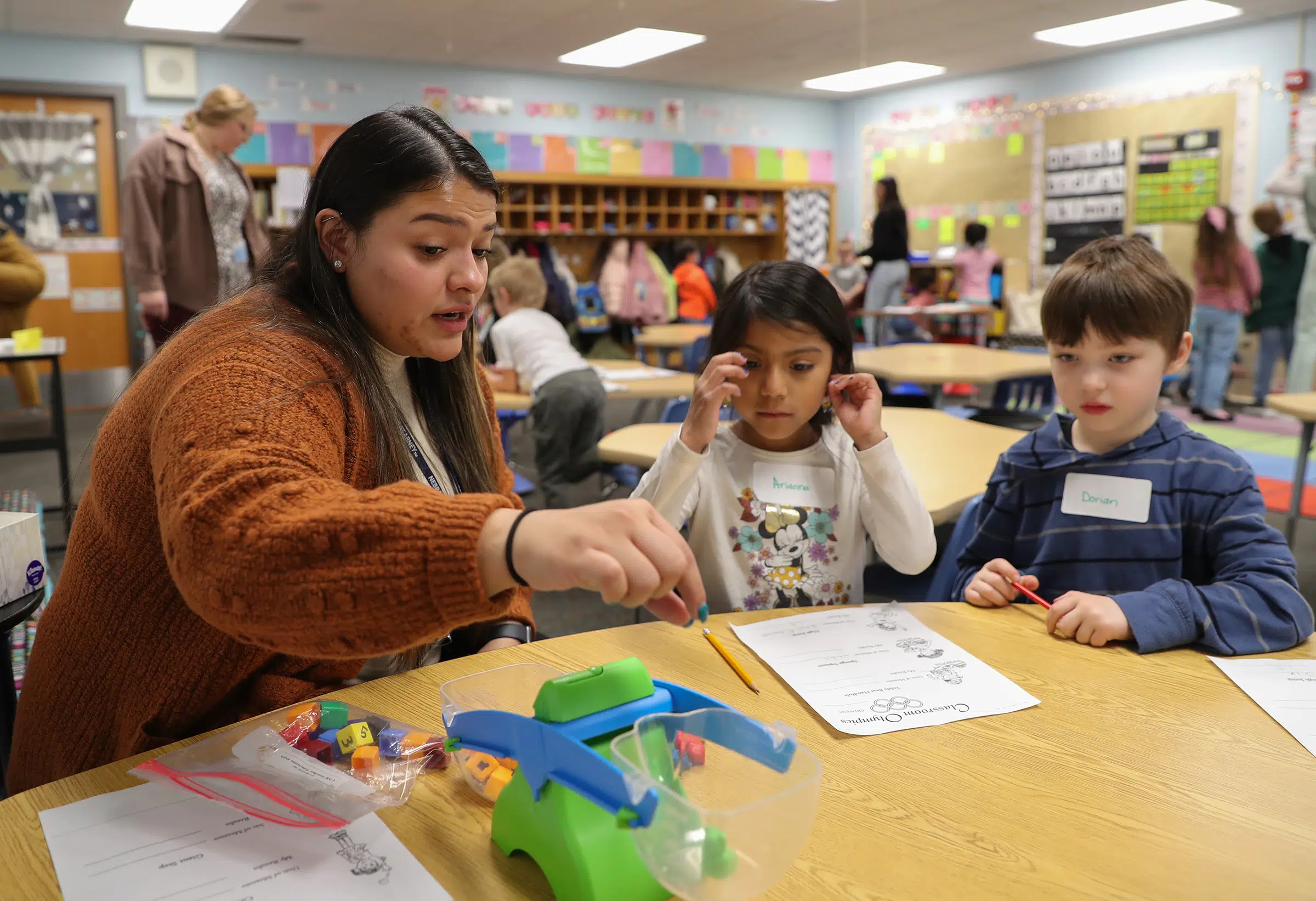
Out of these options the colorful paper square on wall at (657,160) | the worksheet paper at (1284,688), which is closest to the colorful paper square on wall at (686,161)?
the colorful paper square on wall at (657,160)

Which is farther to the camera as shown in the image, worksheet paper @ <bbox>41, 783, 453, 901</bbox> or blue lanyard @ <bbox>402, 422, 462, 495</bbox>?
blue lanyard @ <bbox>402, 422, 462, 495</bbox>

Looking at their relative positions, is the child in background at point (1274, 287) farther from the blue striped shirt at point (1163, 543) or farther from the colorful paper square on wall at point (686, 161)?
the blue striped shirt at point (1163, 543)

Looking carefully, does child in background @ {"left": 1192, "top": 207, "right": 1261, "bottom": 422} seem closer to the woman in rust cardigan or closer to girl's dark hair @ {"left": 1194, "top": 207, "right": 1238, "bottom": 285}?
girl's dark hair @ {"left": 1194, "top": 207, "right": 1238, "bottom": 285}

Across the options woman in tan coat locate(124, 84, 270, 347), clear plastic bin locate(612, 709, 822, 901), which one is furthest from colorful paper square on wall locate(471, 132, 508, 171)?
clear plastic bin locate(612, 709, 822, 901)

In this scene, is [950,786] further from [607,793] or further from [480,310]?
[480,310]

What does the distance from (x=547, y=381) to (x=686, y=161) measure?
290 inches

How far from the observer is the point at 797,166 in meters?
11.3

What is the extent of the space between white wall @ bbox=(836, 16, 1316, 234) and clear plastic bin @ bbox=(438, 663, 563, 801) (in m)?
8.79

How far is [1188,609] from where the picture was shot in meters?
1.17

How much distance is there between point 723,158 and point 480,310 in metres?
6.79

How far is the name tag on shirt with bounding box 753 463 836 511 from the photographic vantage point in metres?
1.68

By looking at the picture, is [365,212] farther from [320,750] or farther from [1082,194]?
[1082,194]

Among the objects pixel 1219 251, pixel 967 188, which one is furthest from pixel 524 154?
pixel 1219 251

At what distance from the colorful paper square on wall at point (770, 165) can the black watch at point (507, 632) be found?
10.3 m
